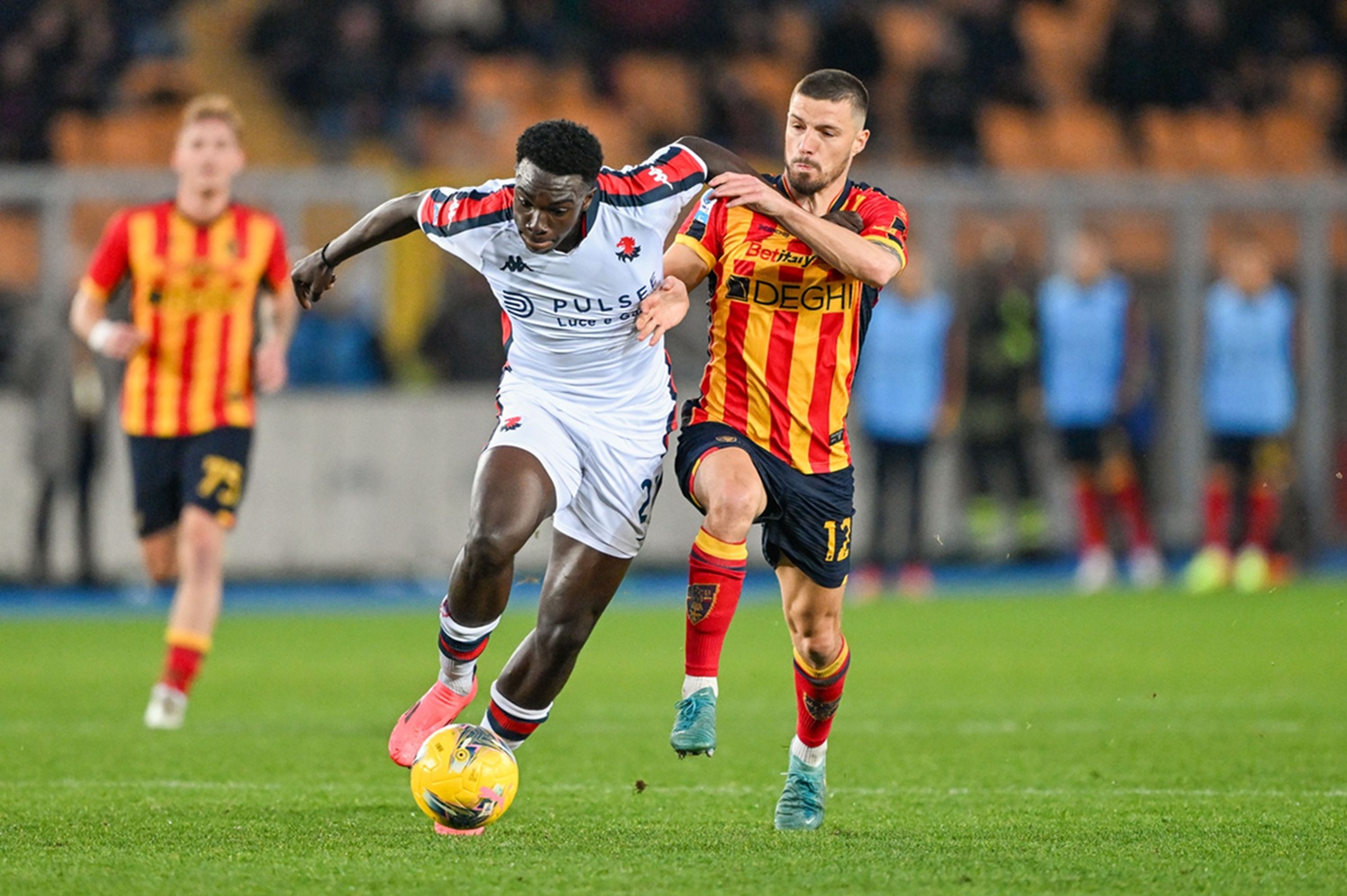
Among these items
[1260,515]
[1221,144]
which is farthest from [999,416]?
[1221,144]

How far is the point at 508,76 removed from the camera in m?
18.1

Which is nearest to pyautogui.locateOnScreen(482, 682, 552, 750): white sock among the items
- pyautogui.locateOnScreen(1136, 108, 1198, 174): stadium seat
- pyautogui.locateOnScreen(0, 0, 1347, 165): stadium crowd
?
pyautogui.locateOnScreen(0, 0, 1347, 165): stadium crowd

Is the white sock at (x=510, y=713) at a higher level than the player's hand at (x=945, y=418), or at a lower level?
lower

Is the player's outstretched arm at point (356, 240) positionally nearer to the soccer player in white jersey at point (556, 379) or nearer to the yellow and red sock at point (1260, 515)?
the soccer player in white jersey at point (556, 379)

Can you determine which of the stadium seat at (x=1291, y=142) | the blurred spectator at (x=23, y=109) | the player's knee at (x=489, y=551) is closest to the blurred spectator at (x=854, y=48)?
the stadium seat at (x=1291, y=142)

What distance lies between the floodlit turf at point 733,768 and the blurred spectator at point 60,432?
2007mm

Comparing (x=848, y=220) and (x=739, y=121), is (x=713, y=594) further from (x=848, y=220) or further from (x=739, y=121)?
(x=739, y=121)

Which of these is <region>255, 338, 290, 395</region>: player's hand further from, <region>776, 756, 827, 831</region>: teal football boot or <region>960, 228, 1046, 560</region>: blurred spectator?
<region>960, 228, 1046, 560</region>: blurred spectator

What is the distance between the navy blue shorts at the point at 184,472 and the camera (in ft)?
26.8

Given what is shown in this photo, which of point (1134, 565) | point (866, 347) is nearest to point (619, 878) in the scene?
point (866, 347)

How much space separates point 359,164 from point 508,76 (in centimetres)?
189

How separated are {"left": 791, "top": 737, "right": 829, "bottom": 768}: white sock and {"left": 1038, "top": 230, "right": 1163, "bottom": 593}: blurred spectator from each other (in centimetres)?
884

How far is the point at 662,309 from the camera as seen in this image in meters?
5.55

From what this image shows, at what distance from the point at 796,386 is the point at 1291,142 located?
14662mm
